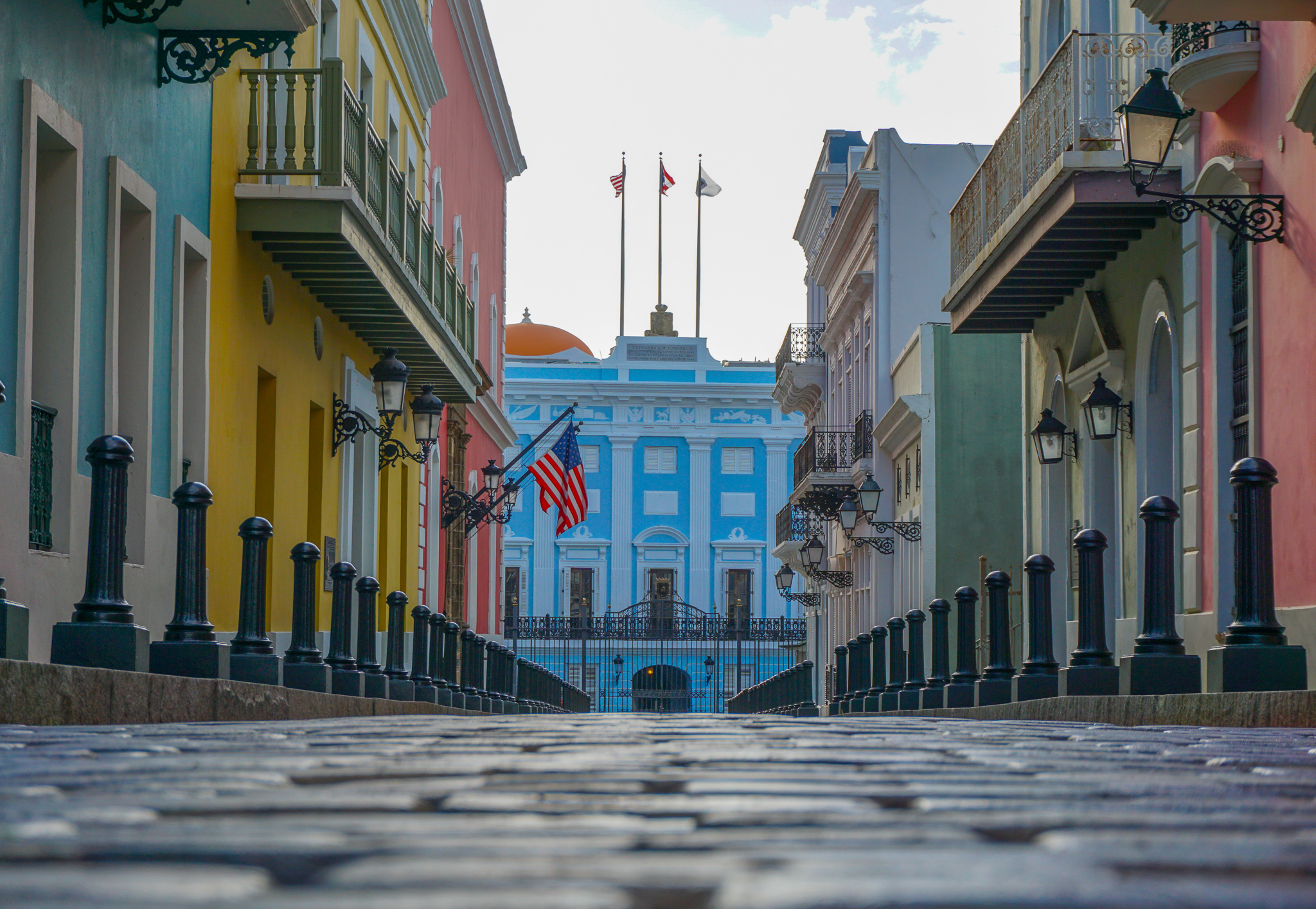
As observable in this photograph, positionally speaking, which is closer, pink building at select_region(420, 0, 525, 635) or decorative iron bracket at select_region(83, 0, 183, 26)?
decorative iron bracket at select_region(83, 0, 183, 26)

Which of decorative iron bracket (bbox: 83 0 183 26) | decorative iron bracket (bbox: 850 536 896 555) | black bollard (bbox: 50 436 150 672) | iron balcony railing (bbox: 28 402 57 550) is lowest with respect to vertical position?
black bollard (bbox: 50 436 150 672)

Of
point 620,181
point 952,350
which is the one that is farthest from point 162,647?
point 620,181

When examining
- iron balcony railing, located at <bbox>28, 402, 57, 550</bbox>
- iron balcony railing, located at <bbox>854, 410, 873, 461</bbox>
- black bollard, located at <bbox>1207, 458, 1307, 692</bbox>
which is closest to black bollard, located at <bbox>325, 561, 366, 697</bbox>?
iron balcony railing, located at <bbox>28, 402, 57, 550</bbox>

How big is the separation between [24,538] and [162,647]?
1.59 metres

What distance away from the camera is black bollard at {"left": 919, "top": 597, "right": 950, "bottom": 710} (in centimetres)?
1276

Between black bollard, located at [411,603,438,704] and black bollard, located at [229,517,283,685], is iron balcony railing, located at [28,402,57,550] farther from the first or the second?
black bollard, located at [411,603,438,704]

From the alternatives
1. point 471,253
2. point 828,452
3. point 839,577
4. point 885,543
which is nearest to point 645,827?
point 471,253

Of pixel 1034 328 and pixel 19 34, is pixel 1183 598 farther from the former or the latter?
pixel 19 34

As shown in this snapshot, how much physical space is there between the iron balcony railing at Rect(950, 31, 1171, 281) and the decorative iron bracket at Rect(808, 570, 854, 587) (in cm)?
1912

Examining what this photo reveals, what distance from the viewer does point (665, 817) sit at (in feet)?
6.23

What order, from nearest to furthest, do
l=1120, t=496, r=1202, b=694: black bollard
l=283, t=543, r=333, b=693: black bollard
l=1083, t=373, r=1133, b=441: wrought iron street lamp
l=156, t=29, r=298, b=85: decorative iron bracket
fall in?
l=1120, t=496, r=1202, b=694: black bollard
l=283, t=543, r=333, b=693: black bollard
l=156, t=29, r=298, b=85: decorative iron bracket
l=1083, t=373, r=1133, b=441: wrought iron street lamp

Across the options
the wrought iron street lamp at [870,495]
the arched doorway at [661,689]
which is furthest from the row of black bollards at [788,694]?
the arched doorway at [661,689]

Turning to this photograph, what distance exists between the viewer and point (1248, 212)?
36.6 ft

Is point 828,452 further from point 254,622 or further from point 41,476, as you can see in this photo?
point 254,622
